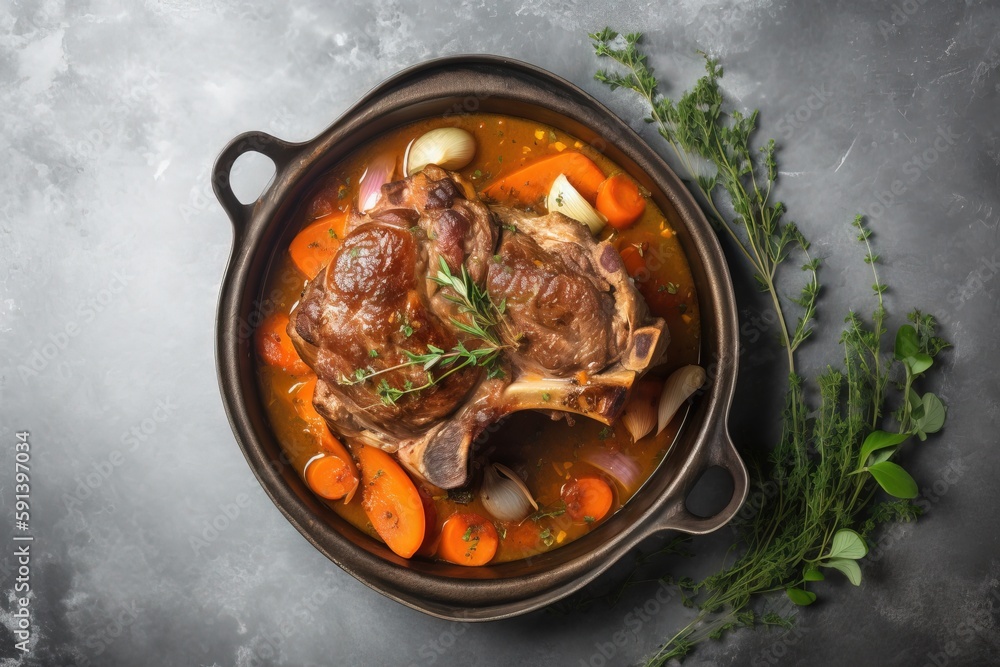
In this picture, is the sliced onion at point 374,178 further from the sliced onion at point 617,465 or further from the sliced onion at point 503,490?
the sliced onion at point 617,465

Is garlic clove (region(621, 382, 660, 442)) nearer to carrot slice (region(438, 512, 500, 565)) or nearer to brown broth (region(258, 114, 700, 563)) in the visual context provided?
brown broth (region(258, 114, 700, 563))

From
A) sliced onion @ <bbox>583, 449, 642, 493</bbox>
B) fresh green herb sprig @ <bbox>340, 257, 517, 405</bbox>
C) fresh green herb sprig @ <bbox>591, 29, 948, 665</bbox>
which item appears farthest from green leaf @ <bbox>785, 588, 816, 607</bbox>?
fresh green herb sprig @ <bbox>340, 257, 517, 405</bbox>

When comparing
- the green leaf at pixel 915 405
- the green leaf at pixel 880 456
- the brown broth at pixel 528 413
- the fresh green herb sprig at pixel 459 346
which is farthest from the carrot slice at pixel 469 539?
the green leaf at pixel 915 405

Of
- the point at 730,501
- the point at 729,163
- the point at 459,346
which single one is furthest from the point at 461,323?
the point at 729,163

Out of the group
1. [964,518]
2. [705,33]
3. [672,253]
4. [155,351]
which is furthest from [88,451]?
[964,518]

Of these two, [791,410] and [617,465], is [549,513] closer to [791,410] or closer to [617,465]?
[617,465]

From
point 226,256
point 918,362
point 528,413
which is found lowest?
point 528,413
